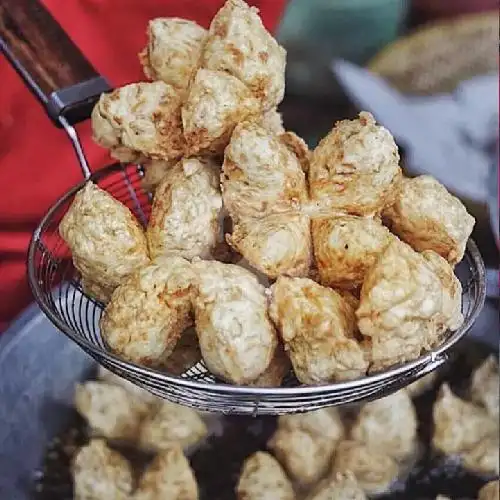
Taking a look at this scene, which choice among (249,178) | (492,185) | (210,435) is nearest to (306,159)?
(249,178)

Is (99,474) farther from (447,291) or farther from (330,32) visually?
(330,32)

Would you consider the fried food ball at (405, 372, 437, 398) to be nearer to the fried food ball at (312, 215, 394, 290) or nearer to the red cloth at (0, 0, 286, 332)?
the fried food ball at (312, 215, 394, 290)

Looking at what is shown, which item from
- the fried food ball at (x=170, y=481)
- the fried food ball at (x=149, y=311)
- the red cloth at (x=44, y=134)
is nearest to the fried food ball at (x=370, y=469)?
the fried food ball at (x=170, y=481)

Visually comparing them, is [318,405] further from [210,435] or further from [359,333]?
[210,435]

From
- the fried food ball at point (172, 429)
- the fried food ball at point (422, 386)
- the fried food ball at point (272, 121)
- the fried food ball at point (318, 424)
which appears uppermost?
the fried food ball at point (272, 121)

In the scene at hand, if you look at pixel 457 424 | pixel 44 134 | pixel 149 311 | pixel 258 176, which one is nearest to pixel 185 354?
pixel 149 311

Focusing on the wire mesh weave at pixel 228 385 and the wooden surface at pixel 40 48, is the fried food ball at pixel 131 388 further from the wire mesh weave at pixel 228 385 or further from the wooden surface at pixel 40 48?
the wooden surface at pixel 40 48
